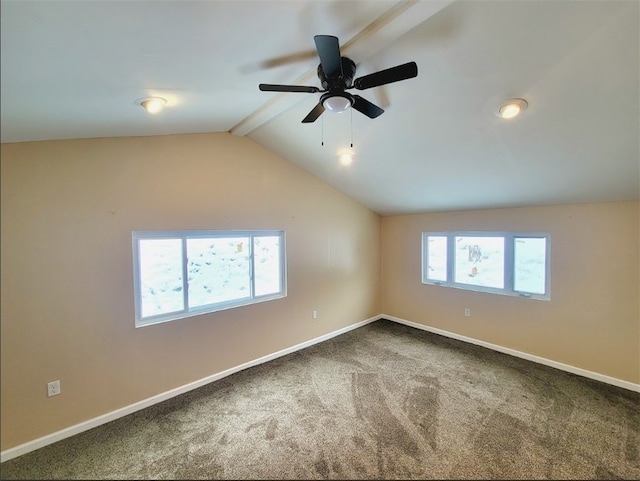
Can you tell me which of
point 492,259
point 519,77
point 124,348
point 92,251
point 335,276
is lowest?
point 124,348

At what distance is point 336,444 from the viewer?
7.15 ft

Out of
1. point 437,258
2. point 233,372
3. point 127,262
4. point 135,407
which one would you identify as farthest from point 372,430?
point 437,258

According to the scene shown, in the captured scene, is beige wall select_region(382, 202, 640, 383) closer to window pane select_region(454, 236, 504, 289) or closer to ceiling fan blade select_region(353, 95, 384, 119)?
window pane select_region(454, 236, 504, 289)

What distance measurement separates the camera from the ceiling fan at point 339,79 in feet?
4.80

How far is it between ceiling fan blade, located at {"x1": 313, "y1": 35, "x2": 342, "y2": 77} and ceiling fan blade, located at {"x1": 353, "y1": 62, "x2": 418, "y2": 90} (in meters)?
0.15

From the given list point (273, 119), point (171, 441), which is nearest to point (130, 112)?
point (273, 119)

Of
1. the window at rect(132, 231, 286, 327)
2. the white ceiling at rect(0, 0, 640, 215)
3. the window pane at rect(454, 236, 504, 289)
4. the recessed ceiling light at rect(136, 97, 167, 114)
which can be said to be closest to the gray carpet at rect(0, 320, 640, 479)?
the window at rect(132, 231, 286, 327)

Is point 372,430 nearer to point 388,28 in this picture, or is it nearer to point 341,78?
point 341,78

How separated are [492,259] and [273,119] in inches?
140

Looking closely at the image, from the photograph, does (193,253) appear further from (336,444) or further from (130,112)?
(336,444)

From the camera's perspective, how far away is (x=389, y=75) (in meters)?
1.55

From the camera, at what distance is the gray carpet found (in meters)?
1.92

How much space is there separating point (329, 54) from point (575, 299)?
3849mm

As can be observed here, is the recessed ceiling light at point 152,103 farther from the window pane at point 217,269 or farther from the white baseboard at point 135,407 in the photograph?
the white baseboard at point 135,407
